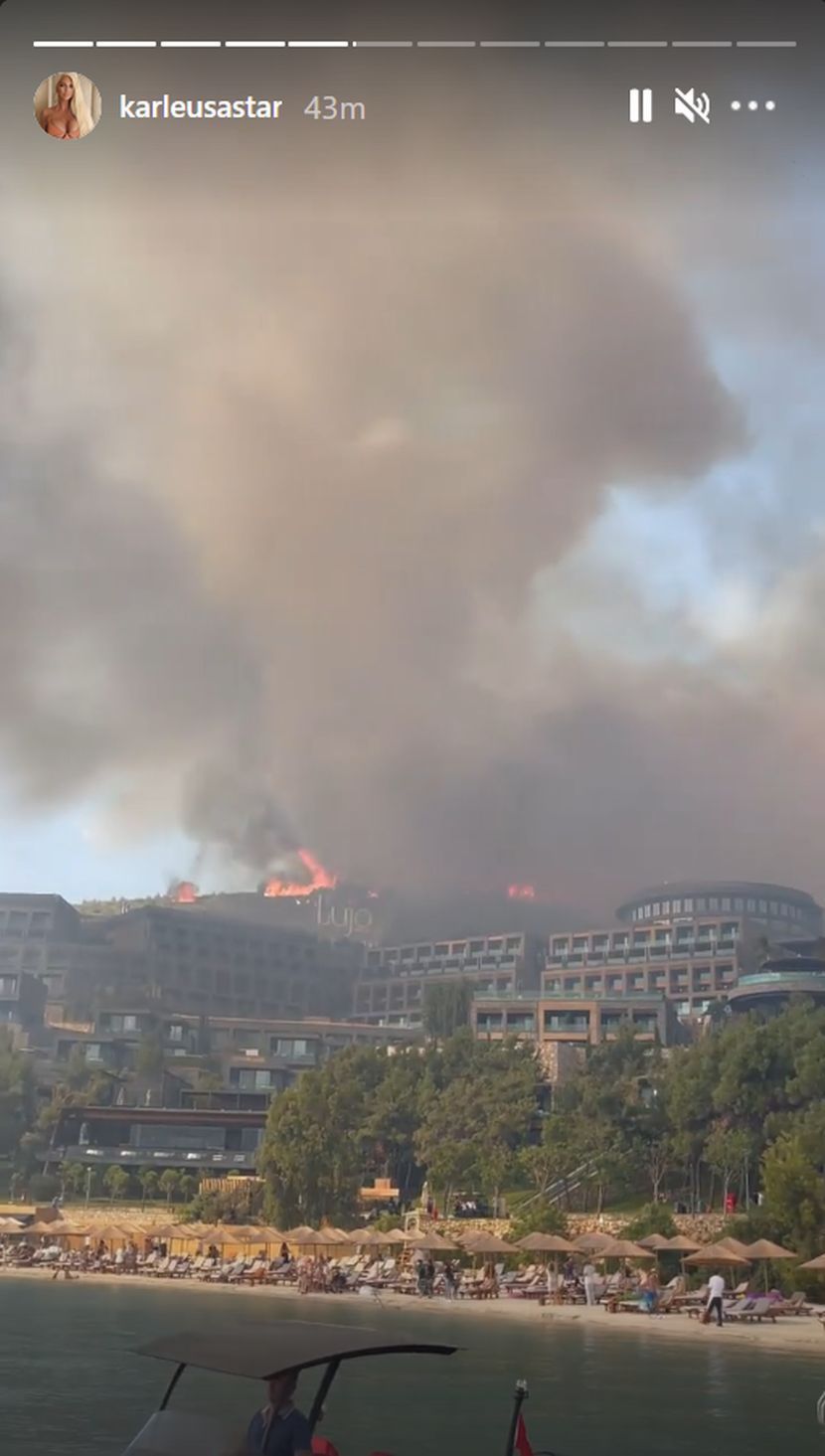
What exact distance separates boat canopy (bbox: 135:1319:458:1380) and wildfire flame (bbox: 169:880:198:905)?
45923 mm

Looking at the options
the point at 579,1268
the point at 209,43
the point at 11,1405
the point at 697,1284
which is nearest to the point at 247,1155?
the point at 579,1268

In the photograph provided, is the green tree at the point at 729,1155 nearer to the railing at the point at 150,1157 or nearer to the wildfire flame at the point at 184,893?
the railing at the point at 150,1157

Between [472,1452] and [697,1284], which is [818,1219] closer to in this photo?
[697,1284]

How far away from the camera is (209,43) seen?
12.9 metres

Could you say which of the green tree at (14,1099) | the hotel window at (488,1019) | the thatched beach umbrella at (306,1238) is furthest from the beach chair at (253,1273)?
the hotel window at (488,1019)

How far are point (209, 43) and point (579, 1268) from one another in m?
30.0

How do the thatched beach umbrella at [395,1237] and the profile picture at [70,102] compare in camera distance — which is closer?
the profile picture at [70,102]

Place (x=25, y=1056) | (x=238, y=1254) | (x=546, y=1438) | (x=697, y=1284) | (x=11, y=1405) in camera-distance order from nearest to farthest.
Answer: (x=546, y=1438)
(x=11, y=1405)
(x=697, y=1284)
(x=238, y=1254)
(x=25, y=1056)

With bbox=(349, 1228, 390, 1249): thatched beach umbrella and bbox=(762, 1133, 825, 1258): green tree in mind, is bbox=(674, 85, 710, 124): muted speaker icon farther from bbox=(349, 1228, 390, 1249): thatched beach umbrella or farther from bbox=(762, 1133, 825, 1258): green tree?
bbox=(349, 1228, 390, 1249): thatched beach umbrella

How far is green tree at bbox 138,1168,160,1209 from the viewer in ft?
146

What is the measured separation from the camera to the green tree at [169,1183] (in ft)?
145

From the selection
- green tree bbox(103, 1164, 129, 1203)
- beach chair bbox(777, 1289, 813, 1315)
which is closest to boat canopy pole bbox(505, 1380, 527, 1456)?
beach chair bbox(777, 1289, 813, 1315)

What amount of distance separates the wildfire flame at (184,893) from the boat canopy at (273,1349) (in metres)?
45.9

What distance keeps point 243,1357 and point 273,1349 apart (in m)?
0.15
